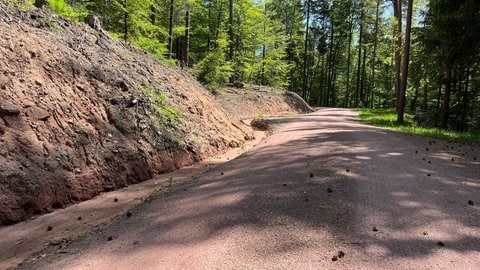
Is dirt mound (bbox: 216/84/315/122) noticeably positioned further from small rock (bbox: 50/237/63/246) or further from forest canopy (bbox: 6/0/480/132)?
small rock (bbox: 50/237/63/246)

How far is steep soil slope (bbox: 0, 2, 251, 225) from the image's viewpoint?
6.55 m

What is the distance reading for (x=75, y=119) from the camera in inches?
315

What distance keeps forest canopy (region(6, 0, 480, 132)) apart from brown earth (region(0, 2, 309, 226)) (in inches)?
98.2

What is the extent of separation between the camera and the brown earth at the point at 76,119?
258 inches

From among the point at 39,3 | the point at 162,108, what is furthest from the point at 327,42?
the point at 39,3

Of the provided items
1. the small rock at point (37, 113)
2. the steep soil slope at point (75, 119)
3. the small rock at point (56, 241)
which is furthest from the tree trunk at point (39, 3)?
the small rock at point (56, 241)

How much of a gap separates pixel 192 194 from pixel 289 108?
28.1 m

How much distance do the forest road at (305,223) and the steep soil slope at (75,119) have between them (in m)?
1.64

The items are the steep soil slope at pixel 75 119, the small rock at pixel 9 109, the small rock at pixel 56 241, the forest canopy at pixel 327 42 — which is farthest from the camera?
the forest canopy at pixel 327 42

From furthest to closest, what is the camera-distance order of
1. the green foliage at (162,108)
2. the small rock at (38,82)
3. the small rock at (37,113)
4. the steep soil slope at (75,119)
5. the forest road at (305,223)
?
the green foliage at (162,108)
the small rock at (38,82)
the small rock at (37,113)
the steep soil slope at (75,119)
the forest road at (305,223)

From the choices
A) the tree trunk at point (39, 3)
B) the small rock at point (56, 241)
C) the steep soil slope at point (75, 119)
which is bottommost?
the small rock at point (56, 241)

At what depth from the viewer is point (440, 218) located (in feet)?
16.0

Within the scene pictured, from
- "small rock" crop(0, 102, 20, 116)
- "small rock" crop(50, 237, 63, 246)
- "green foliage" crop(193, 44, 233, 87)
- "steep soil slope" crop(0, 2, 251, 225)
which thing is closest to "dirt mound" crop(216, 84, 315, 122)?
"green foliage" crop(193, 44, 233, 87)

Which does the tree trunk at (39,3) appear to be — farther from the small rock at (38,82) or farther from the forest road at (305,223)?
the forest road at (305,223)
